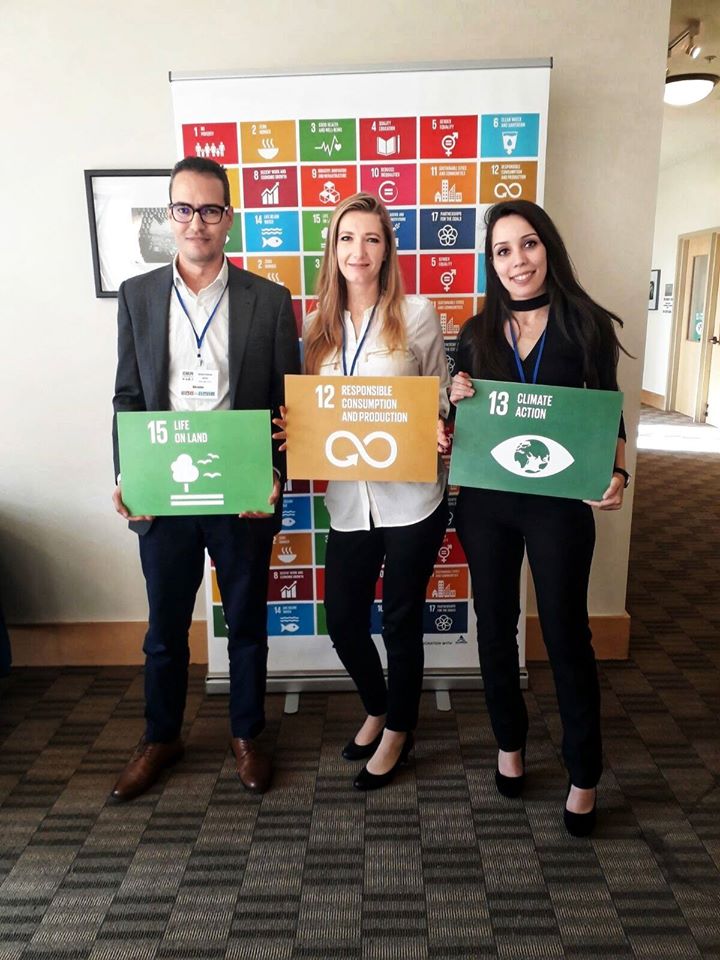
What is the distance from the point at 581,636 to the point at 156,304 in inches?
61.6

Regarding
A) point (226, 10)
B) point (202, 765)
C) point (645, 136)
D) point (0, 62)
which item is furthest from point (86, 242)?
point (645, 136)

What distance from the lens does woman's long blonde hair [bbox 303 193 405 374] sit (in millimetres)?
2041

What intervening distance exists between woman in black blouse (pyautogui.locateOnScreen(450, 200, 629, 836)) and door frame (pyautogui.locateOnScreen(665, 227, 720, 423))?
823cm

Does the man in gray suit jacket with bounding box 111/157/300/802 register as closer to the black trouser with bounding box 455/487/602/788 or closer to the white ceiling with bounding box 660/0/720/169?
the black trouser with bounding box 455/487/602/788

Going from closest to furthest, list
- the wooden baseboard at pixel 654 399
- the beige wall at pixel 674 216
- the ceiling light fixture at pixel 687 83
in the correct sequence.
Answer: the ceiling light fixture at pixel 687 83, the beige wall at pixel 674 216, the wooden baseboard at pixel 654 399

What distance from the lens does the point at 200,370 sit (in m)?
2.13

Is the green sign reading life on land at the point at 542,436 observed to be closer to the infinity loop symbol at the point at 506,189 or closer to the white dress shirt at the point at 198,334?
the white dress shirt at the point at 198,334

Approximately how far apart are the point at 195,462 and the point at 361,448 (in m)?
0.49

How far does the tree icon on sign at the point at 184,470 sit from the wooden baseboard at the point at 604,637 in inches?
71.8

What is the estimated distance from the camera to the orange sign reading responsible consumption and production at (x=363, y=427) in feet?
6.64

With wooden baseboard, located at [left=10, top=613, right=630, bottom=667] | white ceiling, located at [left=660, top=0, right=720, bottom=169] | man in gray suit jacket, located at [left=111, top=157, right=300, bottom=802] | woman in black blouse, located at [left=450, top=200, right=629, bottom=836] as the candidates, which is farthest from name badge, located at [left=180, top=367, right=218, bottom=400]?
white ceiling, located at [left=660, top=0, right=720, bottom=169]

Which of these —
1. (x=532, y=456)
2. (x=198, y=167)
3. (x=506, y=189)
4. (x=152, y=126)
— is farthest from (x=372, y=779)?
(x=152, y=126)

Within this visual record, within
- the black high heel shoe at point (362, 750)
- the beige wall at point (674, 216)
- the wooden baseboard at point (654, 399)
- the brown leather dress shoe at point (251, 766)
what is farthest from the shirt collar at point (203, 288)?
the wooden baseboard at point (654, 399)

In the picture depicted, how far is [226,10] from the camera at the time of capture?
2.73 m
